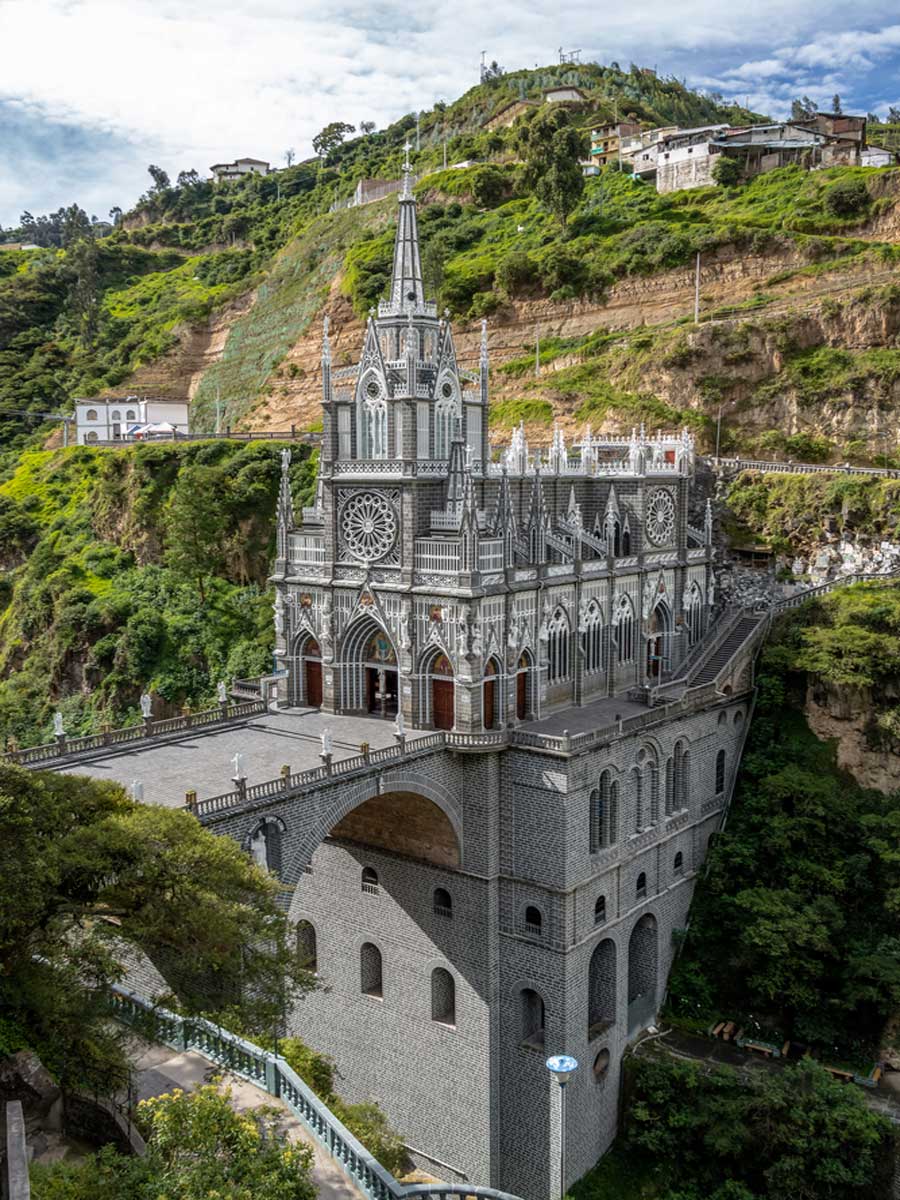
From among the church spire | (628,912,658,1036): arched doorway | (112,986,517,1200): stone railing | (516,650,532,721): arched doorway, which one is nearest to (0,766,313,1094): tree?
(112,986,517,1200): stone railing

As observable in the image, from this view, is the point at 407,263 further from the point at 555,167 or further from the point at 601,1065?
the point at 555,167

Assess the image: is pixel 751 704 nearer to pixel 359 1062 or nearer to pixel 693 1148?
pixel 693 1148

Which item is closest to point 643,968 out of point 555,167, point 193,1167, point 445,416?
point 445,416

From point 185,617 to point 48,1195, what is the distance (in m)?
52.0

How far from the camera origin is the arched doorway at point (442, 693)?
35656mm

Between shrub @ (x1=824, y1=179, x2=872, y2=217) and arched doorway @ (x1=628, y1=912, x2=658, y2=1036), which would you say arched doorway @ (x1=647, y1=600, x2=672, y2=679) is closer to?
arched doorway @ (x1=628, y1=912, x2=658, y2=1036)

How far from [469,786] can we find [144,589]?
38.7 metres

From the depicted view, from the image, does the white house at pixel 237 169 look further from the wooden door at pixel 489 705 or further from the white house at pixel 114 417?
the wooden door at pixel 489 705

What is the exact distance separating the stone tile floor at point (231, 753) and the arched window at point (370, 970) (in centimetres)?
938

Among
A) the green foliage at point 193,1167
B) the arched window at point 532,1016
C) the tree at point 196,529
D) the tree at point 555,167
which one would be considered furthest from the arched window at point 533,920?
the tree at point 555,167

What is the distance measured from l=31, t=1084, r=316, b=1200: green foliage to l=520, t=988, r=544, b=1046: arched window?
2202cm

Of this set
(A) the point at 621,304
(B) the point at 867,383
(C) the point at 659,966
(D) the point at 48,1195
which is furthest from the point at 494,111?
(D) the point at 48,1195

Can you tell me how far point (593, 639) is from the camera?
41.8 m

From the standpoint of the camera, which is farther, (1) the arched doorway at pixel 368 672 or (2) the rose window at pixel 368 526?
(1) the arched doorway at pixel 368 672
